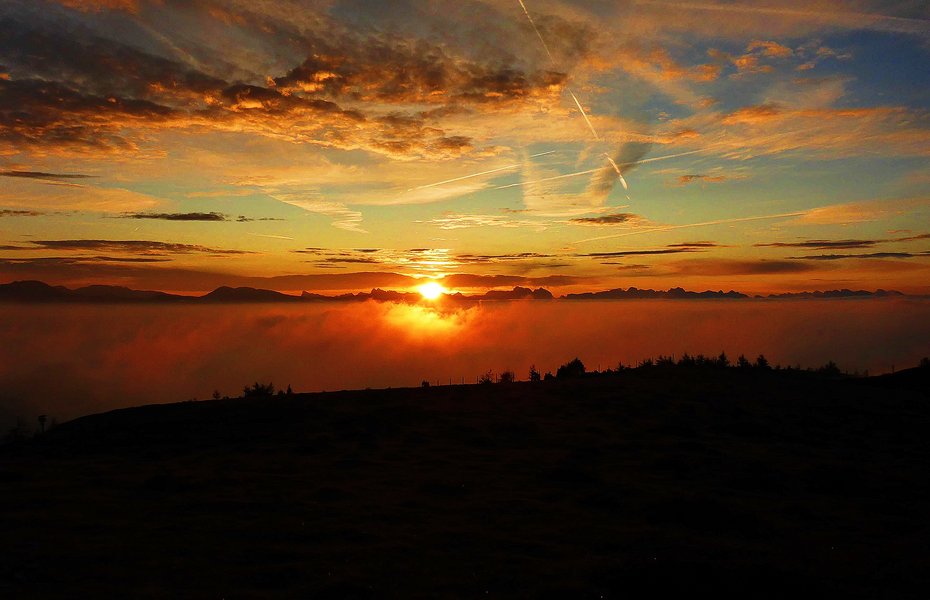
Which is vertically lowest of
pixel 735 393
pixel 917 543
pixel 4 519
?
pixel 4 519

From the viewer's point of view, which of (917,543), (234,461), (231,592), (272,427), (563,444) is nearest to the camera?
(231,592)

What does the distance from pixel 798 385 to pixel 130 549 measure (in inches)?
1170

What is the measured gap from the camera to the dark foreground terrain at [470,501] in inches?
357

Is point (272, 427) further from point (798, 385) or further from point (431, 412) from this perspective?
point (798, 385)

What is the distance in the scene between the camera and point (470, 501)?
13531 mm

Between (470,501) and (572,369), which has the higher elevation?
(572,369)

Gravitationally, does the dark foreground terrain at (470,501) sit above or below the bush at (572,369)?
below

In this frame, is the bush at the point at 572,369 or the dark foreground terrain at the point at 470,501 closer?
the dark foreground terrain at the point at 470,501

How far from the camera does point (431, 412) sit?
2434cm

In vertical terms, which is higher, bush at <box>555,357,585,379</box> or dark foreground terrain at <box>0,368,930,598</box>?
bush at <box>555,357,585,379</box>

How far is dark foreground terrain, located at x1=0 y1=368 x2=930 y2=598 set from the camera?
9.08 meters

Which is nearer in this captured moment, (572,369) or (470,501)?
(470,501)

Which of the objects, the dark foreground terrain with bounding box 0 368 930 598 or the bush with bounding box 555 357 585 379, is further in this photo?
the bush with bounding box 555 357 585 379

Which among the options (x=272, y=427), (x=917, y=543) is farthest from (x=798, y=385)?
(x=272, y=427)
